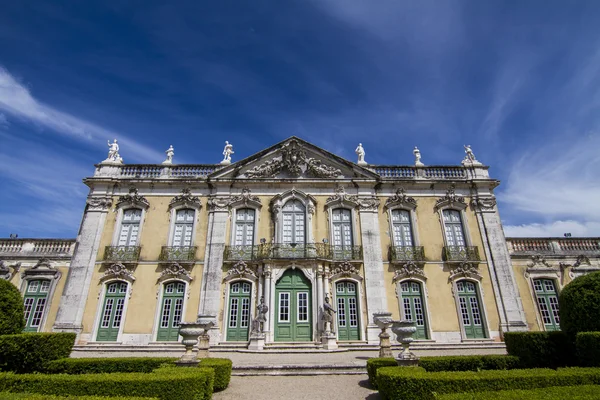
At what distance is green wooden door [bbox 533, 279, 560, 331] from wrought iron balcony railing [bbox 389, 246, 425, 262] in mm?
5609

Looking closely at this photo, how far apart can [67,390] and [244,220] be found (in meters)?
11.1

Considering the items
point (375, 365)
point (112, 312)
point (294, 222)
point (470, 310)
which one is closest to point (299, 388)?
point (375, 365)

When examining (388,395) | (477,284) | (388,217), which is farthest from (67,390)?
(477,284)

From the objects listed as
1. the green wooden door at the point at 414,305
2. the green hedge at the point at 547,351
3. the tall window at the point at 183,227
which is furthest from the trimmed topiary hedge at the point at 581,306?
the tall window at the point at 183,227

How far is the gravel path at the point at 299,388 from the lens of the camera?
7738mm

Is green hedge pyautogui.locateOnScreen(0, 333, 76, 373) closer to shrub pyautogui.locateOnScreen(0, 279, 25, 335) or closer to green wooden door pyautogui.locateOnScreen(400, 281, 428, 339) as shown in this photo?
shrub pyautogui.locateOnScreen(0, 279, 25, 335)

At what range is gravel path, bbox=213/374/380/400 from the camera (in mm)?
7738

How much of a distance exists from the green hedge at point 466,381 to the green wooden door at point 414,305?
344 inches

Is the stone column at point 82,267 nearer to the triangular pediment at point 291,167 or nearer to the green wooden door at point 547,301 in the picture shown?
the triangular pediment at point 291,167

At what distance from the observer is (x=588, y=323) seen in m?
8.85

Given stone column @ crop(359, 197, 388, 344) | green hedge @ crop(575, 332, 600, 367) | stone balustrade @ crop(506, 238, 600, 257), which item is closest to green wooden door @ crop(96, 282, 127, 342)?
stone column @ crop(359, 197, 388, 344)

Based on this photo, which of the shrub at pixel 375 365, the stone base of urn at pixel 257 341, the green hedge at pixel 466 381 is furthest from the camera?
the stone base of urn at pixel 257 341

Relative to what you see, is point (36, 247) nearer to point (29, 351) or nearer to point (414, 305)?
point (29, 351)

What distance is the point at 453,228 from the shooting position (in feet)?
57.4
